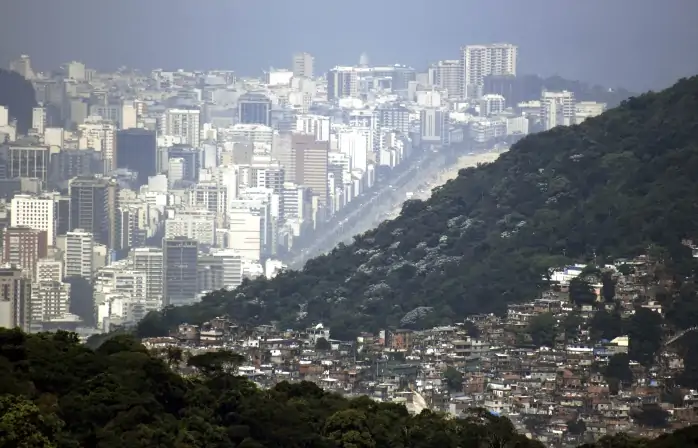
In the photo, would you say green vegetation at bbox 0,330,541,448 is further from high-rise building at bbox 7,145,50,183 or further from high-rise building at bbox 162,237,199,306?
high-rise building at bbox 7,145,50,183

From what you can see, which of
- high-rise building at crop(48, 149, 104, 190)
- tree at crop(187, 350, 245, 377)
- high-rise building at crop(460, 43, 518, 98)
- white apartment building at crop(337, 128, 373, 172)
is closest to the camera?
tree at crop(187, 350, 245, 377)

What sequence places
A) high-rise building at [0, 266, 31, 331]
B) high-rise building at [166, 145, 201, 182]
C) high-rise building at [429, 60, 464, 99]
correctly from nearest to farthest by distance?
high-rise building at [0, 266, 31, 331] → high-rise building at [166, 145, 201, 182] → high-rise building at [429, 60, 464, 99]

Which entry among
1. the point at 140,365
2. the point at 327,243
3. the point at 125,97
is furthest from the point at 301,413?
the point at 125,97

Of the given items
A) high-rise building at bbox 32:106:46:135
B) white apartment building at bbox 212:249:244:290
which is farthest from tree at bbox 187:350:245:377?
high-rise building at bbox 32:106:46:135

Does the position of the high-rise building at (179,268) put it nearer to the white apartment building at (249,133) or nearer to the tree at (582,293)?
the white apartment building at (249,133)

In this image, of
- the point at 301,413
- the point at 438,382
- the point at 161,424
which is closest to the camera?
the point at 161,424

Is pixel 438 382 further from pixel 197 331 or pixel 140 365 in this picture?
pixel 140 365
